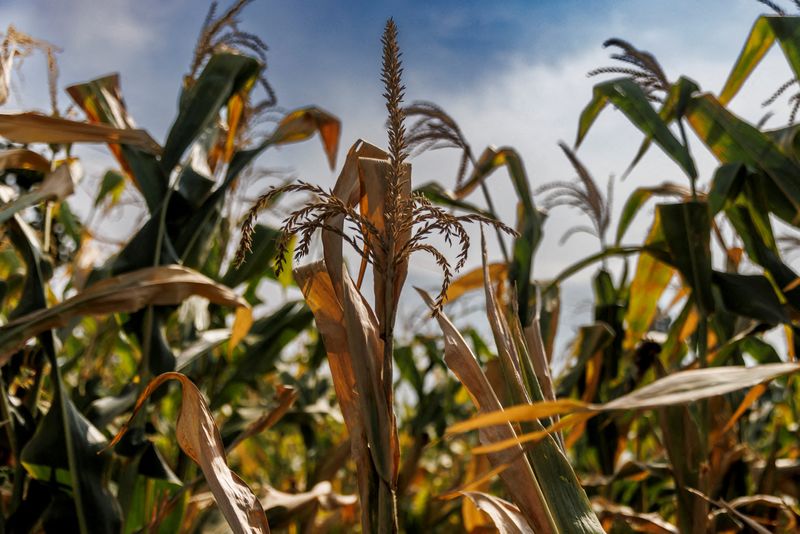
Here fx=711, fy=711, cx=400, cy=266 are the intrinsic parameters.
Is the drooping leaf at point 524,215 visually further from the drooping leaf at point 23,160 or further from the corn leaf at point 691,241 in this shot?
the drooping leaf at point 23,160

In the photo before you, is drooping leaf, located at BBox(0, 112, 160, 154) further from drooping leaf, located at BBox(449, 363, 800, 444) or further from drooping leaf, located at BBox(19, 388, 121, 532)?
drooping leaf, located at BBox(449, 363, 800, 444)

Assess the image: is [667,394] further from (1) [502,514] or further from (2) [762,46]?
(2) [762,46]

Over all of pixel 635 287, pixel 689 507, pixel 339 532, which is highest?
pixel 635 287

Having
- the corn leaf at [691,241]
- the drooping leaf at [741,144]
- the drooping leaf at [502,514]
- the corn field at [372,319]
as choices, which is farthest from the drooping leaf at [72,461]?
the drooping leaf at [741,144]

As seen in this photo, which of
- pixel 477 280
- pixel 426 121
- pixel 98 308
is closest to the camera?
pixel 98 308

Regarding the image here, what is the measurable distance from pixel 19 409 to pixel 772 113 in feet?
5.45

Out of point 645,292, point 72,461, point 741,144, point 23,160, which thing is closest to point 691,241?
point 741,144

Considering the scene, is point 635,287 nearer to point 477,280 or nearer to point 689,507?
point 477,280

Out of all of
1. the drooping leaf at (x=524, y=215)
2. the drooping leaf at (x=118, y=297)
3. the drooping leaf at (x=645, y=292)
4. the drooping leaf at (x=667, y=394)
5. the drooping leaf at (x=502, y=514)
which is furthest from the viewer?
the drooping leaf at (x=645, y=292)

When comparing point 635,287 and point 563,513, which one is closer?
point 563,513

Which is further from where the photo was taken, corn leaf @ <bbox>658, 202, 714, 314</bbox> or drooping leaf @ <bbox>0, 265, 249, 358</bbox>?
corn leaf @ <bbox>658, 202, 714, 314</bbox>

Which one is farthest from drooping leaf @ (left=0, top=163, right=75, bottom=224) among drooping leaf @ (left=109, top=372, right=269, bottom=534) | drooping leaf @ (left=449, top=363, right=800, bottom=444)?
drooping leaf @ (left=449, top=363, right=800, bottom=444)

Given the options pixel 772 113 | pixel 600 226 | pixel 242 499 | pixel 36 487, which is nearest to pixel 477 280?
pixel 600 226

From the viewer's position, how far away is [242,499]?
67cm
